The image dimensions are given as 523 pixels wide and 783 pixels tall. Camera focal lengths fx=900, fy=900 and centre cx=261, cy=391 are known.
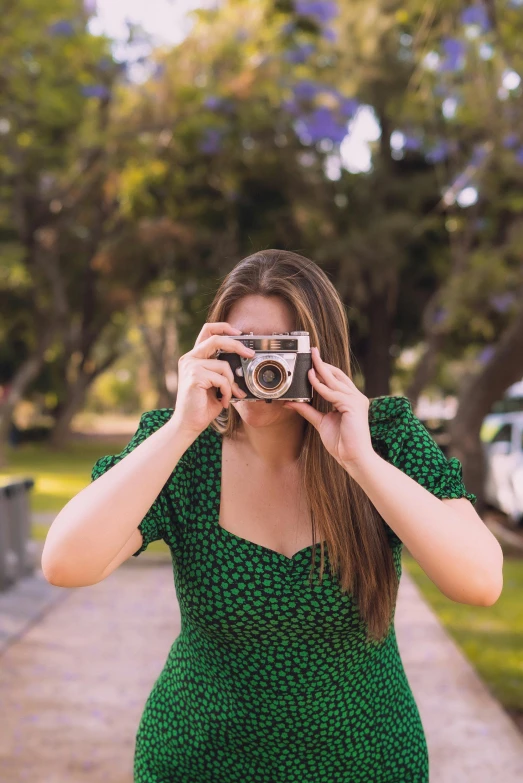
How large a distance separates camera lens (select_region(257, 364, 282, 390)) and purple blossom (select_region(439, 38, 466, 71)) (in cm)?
833

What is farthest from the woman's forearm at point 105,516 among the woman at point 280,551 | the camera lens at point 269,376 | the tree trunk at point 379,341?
the tree trunk at point 379,341

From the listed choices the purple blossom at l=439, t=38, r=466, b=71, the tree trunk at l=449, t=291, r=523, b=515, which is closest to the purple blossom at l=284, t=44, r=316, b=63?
the purple blossom at l=439, t=38, r=466, b=71

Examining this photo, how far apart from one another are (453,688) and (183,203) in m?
14.6

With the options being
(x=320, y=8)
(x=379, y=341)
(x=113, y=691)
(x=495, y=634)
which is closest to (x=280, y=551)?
(x=113, y=691)

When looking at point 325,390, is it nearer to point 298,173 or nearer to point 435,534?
point 435,534

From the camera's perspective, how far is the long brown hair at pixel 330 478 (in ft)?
5.98

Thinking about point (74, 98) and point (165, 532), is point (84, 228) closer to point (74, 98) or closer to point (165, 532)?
point (74, 98)

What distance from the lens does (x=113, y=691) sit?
5.02 m

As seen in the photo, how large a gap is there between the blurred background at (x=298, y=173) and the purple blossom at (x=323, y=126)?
5 centimetres

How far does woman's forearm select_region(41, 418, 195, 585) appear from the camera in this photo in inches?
66.8

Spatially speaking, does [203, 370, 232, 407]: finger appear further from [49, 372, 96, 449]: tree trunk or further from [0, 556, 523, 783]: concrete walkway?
[49, 372, 96, 449]: tree trunk

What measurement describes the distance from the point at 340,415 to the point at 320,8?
40.9 ft

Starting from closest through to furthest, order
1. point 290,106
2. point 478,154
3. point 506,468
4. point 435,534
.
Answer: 1. point 435,534
2. point 506,468
3. point 478,154
4. point 290,106

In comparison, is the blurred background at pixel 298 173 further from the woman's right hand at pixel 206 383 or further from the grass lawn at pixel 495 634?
the woman's right hand at pixel 206 383
